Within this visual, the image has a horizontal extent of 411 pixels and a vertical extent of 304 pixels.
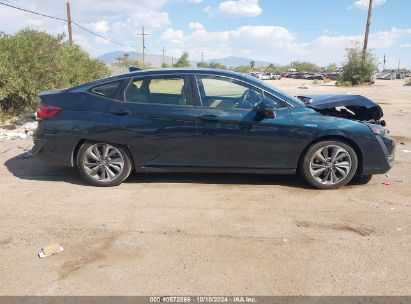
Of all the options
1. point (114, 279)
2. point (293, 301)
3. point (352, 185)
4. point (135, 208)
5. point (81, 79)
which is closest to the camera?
point (293, 301)

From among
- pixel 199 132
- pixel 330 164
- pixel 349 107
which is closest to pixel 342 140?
pixel 330 164

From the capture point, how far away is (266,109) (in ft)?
16.1

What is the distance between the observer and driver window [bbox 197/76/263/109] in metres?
5.07

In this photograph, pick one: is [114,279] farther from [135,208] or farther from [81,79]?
[81,79]

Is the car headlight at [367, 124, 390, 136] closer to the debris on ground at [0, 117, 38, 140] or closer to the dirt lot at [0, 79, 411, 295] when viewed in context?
the dirt lot at [0, 79, 411, 295]

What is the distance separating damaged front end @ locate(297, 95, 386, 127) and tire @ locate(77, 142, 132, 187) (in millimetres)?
2698

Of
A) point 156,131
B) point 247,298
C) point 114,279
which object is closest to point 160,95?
point 156,131

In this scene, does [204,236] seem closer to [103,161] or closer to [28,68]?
[103,161]

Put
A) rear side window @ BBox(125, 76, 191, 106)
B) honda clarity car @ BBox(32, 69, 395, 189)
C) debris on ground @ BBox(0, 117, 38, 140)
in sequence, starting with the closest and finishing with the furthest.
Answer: honda clarity car @ BBox(32, 69, 395, 189)
rear side window @ BBox(125, 76, 191, 106)
debris on ground @ BBox(0, 117, 38, 140)

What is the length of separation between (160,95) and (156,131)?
0.54 metres

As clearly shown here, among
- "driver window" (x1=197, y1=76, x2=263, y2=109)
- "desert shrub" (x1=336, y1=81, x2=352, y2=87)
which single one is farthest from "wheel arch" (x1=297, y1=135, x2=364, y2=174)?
"desert shrub" (x1=336, y1=81, x2=352, y2=87)

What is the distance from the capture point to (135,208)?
4.54 metres

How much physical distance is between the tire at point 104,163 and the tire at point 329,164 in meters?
2.44

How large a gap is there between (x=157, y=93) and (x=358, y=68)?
38717 millimetres
